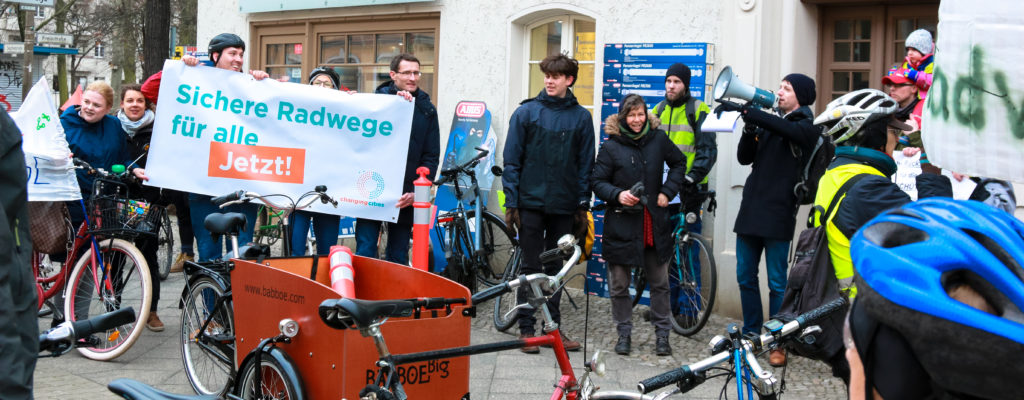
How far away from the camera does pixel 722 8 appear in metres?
8.12

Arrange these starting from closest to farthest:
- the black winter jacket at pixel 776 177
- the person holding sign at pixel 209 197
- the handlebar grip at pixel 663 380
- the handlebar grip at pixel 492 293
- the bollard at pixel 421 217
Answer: the handlebar grip at pixel 663 380 < the handlebar grip at pixel 492 293 < the black winter jacket at pixel 776 177 < the bollard at pixel 421 217 < the person holding sign at pixel 209 197

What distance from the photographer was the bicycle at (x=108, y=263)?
21.1 ft

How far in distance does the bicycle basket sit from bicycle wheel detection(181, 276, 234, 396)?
1.16 m

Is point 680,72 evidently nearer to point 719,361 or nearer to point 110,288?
point 110,288

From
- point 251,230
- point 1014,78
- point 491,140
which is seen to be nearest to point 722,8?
point 491,140

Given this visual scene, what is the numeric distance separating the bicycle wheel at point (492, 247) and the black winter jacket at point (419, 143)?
95 cm

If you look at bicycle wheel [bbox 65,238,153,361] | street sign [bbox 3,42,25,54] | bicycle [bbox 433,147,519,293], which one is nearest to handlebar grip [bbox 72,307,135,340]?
bicycle wheel [bbox 65,238,153,361]

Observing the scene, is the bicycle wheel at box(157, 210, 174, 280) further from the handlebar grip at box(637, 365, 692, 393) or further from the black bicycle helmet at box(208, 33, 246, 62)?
the handlebar grip at box(637, 365, 692, 393)

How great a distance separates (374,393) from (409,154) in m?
4.31

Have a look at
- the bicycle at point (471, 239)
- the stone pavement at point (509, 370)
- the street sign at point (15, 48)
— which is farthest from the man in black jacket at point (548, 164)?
the street sign at point (15, 48)

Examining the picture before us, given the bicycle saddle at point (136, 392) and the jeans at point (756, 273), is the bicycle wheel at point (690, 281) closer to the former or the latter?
the jeans at point (756, 273)

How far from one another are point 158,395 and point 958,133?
222 cm

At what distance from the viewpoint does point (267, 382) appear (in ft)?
13.3

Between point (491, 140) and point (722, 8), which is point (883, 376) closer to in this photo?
point (722, 8)
